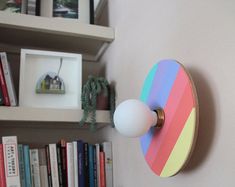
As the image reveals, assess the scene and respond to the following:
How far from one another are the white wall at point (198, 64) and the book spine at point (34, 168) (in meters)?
0.35

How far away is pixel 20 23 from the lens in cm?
117

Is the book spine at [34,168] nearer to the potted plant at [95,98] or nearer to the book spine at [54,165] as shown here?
the book spine at [54,165]

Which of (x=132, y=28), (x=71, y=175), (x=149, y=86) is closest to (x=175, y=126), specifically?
(x=149, y=86)

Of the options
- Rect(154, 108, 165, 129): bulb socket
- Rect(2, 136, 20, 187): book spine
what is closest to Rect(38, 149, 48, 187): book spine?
Rect(2, 136, 20, 187): book spine

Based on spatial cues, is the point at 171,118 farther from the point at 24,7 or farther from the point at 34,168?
the point at 24,7

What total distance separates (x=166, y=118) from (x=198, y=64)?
15 centimetres

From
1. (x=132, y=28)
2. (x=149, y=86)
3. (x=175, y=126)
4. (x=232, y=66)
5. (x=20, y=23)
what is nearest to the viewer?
(x=232, y=66)

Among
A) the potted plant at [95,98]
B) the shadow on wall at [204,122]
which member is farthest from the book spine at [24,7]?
the shadow on wall at [204,122]

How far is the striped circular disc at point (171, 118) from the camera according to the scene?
0.60 m

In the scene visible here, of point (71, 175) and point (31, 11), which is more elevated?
point (31, 11)

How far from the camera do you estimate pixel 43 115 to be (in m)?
1.12

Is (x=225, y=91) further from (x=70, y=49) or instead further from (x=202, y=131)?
(x=70, y=49)

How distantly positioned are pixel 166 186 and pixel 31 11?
0.96m

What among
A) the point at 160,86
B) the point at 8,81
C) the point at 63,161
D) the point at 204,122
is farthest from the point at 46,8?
the point at 204,122
